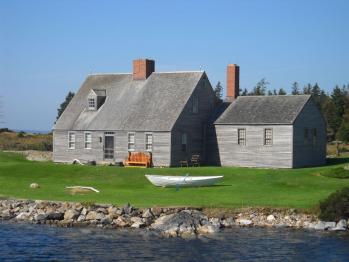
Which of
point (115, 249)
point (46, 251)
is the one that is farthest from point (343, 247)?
point (46, 251)

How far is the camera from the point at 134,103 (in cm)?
5784

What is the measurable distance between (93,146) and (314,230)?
30344 millimetres

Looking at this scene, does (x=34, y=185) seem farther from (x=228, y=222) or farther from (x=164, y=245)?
(x=164, y=245)

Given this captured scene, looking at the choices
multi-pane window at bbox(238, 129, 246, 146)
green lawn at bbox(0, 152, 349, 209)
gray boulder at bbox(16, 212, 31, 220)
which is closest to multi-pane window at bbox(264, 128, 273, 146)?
multi-pane window at bbox(238, 129, 246, 146)

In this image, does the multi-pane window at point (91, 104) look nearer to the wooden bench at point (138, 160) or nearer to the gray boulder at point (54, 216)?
the wooden bench at point (138, 160)

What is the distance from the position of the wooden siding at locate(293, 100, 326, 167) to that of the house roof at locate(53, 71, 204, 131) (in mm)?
9439

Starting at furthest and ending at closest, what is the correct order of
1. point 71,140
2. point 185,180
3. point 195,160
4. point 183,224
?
point 71,140 < point 195,160 < point 185,180 < point 183,224

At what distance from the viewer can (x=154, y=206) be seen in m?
33.8

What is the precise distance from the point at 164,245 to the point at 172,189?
13.6m

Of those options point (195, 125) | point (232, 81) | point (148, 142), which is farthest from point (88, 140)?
point (232, 81)

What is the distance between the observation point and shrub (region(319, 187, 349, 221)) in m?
31.9

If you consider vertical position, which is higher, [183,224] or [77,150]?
[77,150]

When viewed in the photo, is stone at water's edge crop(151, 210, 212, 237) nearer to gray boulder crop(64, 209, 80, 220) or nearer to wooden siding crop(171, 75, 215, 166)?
gray boulder crop(64, 209, 80, 220)

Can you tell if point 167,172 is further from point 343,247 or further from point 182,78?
point 343,247
